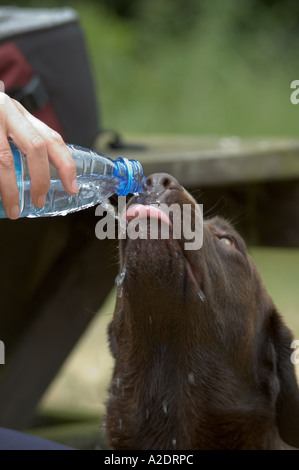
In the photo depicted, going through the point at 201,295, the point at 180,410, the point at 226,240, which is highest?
the point at 226,240

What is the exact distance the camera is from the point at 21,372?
3.58 m

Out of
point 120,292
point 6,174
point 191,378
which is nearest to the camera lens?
point 6,174

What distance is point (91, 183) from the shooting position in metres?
2.09

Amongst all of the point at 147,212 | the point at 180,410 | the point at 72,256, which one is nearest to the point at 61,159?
the point at 147,212

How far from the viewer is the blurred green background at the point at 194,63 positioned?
10.5 m

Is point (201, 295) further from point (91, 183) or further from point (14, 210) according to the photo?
point (14, 210)

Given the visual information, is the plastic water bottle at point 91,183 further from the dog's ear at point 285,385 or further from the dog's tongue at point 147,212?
the dog's ear at point 285,385

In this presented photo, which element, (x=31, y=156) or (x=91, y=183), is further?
(x=91, y=183)

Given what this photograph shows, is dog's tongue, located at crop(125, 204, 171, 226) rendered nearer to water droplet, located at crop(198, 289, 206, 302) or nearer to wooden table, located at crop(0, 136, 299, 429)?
water droplet, located at crop(198, 289, 206, 302)

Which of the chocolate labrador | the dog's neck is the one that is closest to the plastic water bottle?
the chocolate labrador

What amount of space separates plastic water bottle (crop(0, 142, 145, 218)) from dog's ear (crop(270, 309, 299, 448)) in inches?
29.8

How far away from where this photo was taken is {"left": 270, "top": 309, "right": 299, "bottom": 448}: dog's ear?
244 cm

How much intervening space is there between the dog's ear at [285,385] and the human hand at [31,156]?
1.19m

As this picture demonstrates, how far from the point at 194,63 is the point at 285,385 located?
9968mm
